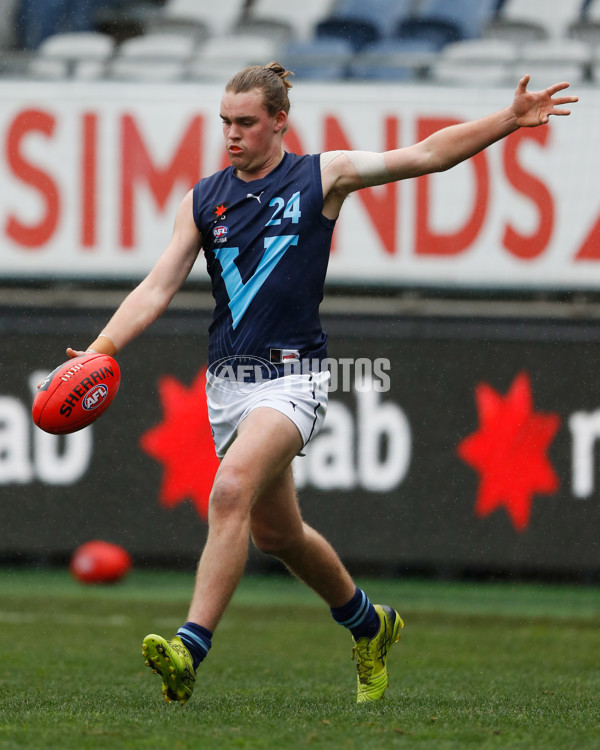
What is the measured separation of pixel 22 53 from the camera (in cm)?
1116

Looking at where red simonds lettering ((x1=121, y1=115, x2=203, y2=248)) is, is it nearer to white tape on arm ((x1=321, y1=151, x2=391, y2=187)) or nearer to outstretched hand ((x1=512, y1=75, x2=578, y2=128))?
white tape on arm ((x1=321, y1=151, x2=391, y2=187))

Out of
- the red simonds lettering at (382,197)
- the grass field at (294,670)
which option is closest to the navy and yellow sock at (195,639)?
the grass field at (294,670)

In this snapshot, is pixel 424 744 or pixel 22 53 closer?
pixel 424 744

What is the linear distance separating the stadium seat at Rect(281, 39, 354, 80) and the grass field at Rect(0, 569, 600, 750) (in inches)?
171

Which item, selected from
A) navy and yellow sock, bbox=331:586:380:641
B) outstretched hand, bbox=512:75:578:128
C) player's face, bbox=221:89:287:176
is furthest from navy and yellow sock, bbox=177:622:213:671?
outstretched hand, bbox=512:75:578:128

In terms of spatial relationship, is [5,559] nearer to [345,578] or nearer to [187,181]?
[187,181]

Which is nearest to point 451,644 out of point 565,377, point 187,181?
point 565,377

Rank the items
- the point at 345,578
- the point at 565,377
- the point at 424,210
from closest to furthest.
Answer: the point at 345,578
the point at 565,377
the point at 424,210

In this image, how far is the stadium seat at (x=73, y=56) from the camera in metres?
10.9

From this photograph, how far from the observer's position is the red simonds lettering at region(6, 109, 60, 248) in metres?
10.6

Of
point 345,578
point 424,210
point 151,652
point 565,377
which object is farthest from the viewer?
point 424,210

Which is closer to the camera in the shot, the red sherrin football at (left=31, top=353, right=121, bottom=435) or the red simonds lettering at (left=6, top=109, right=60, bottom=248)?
the red sherrin football at (left=31, top=353, right=121, bottom=435)

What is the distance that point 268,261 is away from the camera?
460cm

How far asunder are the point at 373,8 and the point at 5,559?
5969mm
